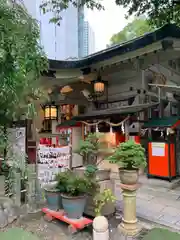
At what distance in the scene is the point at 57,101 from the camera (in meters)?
9.55

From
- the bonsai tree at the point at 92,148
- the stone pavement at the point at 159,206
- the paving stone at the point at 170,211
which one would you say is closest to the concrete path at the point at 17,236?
the bonsai tree at the point at 92,148

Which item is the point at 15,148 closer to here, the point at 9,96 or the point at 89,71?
the point at 9,96

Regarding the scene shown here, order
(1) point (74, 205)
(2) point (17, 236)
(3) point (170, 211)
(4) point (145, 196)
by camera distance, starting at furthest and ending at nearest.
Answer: (4) point (145, 196) < (3) point (170, 211) < (1) point (74, 205) < (2) point (17, 236)

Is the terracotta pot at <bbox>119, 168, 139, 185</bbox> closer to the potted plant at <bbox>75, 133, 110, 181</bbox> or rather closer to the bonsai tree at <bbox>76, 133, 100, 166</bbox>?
the potted plant at <bbox>75, 133, 110, 181</bbox>

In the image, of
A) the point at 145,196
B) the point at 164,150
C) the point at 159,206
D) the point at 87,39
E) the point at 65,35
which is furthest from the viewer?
the point at 87,39

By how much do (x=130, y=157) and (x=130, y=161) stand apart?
0.07 m

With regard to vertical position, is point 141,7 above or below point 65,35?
below

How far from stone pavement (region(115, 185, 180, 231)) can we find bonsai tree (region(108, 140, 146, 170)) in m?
1.30

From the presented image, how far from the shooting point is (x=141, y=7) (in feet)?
28.7

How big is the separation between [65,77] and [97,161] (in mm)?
4023

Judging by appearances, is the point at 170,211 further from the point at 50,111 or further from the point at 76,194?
the point at 50,111

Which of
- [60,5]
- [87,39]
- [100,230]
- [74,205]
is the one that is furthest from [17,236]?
[87,39]

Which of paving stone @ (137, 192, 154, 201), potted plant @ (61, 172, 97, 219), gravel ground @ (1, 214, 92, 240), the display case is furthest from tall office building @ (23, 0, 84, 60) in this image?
gravel ground @ (1, 214, 92, 240)

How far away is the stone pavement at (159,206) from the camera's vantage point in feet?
13.2
